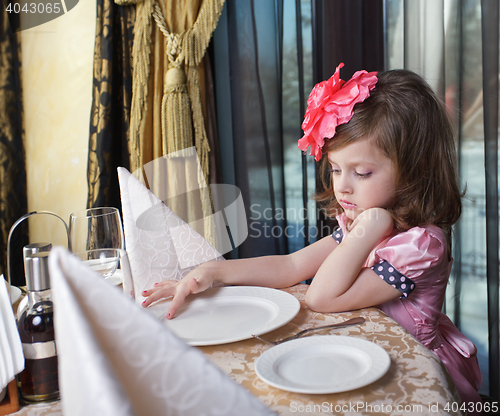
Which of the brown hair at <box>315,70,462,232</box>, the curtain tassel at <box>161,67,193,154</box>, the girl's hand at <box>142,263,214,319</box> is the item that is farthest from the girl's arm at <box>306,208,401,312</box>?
the curtain tassel at <box>161,67,193,154</box>

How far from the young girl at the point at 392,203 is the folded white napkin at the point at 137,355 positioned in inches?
22.1

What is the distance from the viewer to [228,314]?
696mm

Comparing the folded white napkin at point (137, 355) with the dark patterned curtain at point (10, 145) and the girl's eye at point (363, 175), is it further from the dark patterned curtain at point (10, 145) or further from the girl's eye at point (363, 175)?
the dark patterned curtain at point (10, 145)

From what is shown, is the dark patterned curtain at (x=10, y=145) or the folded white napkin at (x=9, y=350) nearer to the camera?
the folded white napkin at (x=9, y=350)

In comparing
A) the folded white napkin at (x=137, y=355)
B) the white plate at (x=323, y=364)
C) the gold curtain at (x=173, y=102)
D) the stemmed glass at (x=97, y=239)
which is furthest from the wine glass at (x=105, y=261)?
the gold curtain at (x=173, y=102)

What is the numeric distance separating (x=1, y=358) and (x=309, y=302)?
484 mm

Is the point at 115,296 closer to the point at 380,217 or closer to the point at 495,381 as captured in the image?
the point at 380,217

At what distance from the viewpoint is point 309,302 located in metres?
0.74

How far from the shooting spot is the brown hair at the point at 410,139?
2.97 ft

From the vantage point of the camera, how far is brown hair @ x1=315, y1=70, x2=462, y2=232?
91 centimetres

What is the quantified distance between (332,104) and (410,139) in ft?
0.64

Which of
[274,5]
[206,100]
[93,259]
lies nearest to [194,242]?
[93,259]

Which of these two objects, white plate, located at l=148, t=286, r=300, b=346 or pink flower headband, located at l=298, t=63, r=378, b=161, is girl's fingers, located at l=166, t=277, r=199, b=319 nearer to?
white plate, located at l=148, t=286, r=300, b=346

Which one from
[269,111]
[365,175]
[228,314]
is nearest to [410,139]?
[365,175]
